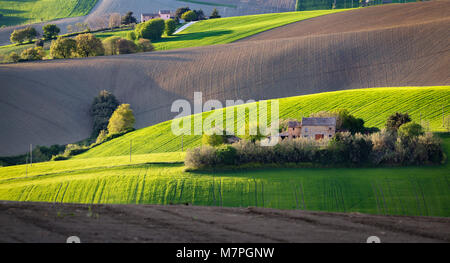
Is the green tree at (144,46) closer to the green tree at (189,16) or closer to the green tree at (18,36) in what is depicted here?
the green tree at (189,16)

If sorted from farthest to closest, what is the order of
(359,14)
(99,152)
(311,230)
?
(359,14)
(99,152)
(311,230)

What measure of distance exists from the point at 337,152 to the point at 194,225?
80.9 feet

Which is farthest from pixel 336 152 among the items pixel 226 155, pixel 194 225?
pixel 194 225

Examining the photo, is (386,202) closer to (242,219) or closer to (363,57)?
(242,219)

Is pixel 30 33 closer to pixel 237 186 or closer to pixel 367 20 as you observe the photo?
pixel 367 20

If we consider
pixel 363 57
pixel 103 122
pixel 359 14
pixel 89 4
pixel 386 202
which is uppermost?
pixel 89 4

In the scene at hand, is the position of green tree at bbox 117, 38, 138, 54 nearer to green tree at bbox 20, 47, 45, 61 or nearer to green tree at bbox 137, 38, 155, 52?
green tree at bbox 137, 38, 155, 52

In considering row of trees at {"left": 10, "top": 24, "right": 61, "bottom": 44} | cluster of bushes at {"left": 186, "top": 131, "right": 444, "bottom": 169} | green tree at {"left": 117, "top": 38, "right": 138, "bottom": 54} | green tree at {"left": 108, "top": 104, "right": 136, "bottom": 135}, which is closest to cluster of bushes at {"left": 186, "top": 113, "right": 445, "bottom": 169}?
cluster of bushes at {"left": 186, "top": 131, "right": 444, "bottom": 169}

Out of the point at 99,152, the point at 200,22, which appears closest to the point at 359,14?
the point at 200,22

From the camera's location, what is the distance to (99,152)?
54.6 meters

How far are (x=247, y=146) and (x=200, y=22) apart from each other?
8721 centimetres

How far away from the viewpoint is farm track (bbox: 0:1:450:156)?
6581 centimetres

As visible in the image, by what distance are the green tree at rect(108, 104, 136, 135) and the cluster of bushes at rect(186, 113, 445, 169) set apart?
83.6 ft

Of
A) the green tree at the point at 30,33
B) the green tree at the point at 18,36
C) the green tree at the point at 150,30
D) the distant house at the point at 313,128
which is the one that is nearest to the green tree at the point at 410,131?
the distant house at the point at 313,128
